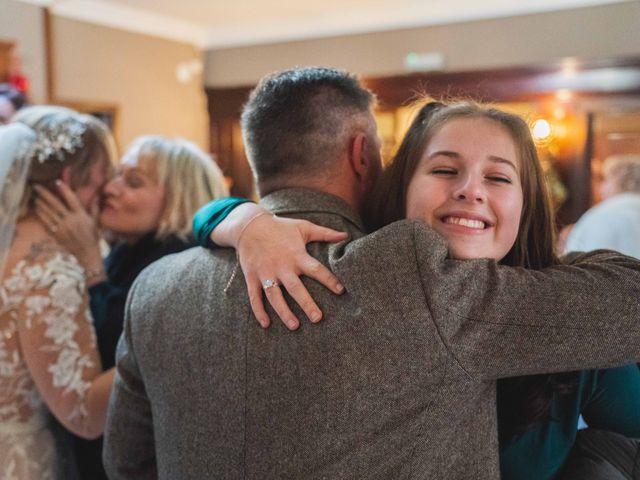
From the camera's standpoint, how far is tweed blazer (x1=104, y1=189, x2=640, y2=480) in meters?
0.83

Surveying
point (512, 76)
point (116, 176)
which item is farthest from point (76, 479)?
point (512, 76)

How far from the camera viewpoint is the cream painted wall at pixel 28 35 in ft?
16.3

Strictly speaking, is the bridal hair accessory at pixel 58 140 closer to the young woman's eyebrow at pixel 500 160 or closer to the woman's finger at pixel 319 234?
the woman's finger at pixel 319 234

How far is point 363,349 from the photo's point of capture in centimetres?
85

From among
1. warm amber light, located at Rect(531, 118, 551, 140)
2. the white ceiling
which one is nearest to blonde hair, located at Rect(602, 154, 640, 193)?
the white ceiling

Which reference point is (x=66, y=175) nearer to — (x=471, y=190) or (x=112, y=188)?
(x=112, y=188)

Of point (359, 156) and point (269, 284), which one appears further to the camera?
point (359, 156)

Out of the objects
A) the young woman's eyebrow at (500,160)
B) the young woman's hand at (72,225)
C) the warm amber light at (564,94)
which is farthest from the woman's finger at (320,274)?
the warm amber light at (564,94)

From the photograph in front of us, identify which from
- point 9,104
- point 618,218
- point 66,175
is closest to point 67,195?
point 66,175

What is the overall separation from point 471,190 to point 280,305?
346 millimetres

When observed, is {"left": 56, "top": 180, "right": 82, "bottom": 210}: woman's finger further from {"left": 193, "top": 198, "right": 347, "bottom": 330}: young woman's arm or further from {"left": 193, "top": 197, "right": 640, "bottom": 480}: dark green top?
{"left": 193, "top": 197, "right": 640, "bottom": 480}: dark green top

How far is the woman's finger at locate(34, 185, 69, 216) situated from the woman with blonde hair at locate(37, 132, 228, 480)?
0.12m

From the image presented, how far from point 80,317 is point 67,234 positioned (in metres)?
0.24

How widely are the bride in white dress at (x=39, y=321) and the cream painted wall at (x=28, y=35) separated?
400 cm
